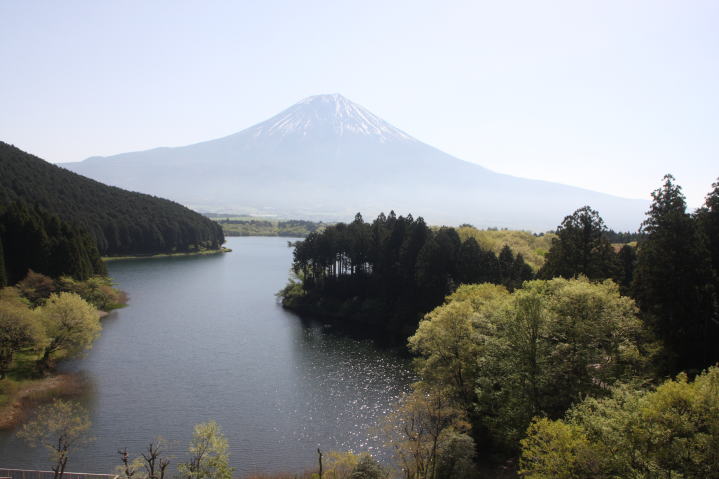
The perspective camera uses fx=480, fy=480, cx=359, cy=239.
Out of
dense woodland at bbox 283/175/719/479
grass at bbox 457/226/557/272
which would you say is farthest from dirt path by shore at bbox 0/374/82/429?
grass at bbox 457/226/557/272

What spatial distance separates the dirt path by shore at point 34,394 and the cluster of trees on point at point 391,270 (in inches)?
1336

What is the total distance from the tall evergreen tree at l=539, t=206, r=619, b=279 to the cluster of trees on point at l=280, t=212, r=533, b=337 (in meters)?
9.60

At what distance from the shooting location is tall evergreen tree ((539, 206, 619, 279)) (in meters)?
40.1


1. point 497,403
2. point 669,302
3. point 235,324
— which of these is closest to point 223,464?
point 497,403

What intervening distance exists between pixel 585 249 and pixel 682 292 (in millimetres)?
12133

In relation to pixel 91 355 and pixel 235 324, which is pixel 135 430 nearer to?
Result: pixel 91 355

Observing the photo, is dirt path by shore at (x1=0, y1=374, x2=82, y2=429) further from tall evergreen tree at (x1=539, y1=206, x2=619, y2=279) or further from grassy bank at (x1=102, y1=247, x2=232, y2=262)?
grassy bank at (x1=102, y1=247, x2=232, y2=262)

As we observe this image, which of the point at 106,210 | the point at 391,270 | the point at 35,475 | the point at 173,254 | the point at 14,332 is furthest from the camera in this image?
the point at 173,254

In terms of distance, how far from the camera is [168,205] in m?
153

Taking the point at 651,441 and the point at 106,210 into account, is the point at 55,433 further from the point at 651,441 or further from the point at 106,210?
the point at 106,210

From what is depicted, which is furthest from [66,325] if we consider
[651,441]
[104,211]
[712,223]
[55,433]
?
[104,211]

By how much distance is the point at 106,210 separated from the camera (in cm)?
12175

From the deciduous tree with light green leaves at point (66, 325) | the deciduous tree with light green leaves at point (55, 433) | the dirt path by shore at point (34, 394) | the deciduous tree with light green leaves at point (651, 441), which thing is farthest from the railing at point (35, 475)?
the deciduous tree with light green leaves at point (651, 441)

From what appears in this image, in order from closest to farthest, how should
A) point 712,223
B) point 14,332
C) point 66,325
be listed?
point 712,223
point 14,332
point 66,325
